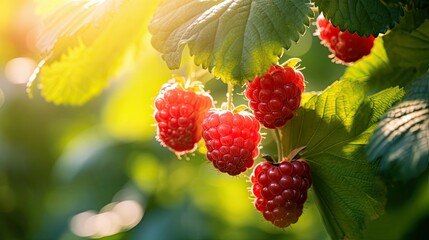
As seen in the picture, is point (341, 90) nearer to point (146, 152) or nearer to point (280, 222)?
point (280, 222)

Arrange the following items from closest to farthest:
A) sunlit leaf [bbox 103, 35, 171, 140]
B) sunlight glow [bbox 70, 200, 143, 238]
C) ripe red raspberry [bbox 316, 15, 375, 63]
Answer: ripe red raspberry [bbox 316, 15, 375, 63], sunlit leaf [bbox 103, 35, 171, 140], sunlight glow [bbox 70, 200, 143, 238]

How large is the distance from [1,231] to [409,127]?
3636 millimetres

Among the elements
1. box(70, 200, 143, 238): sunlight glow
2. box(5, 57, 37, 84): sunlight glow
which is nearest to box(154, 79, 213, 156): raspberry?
box(70, 200, 143, 238): sunlight glow

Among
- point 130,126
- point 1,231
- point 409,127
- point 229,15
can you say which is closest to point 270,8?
point 229,15

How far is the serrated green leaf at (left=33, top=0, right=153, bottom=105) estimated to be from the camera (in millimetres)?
1561

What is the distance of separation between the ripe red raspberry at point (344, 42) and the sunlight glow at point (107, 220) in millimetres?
2509

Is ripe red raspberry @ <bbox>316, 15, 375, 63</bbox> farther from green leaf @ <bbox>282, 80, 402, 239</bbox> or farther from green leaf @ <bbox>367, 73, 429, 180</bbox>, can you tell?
green leaf @ <bbox>367, 73, 429, 180</bbox>

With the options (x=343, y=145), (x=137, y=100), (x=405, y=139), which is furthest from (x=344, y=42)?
(x=137, y=100)

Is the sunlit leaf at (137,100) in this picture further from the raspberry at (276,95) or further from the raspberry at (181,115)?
the raspberry at (276,95)

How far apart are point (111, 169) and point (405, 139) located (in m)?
3.35

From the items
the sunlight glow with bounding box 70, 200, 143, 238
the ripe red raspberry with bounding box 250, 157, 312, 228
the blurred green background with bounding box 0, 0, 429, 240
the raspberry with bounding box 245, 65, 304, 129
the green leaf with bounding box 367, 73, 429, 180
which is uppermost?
the green leaf with bounding box 367, 73, 429, 180

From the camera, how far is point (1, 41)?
462 cm

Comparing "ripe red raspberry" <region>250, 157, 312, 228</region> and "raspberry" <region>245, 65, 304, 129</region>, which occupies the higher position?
"raspberry" <region>245, 65, 304, 129</region>

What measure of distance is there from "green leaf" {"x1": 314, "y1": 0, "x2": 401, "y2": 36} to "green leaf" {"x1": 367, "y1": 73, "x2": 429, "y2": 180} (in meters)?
0.20
